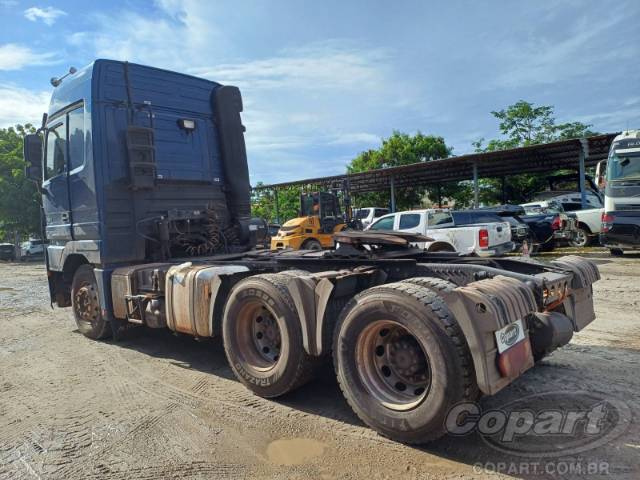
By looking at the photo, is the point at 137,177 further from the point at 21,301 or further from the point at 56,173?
the point at 21,301

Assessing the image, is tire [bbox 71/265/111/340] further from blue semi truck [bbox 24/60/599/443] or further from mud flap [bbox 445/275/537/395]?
mud flap [bbox 445/275/537/395]

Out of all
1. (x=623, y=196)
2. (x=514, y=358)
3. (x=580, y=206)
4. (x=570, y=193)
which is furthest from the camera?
(x=570, y=193)

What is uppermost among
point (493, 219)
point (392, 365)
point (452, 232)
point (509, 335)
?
point (493, 219)

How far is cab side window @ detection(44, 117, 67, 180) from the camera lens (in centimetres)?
676

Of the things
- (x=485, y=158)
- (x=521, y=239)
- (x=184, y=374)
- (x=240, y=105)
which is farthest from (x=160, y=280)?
(x=485, y=158)

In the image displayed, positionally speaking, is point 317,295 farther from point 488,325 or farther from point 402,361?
point 488,325

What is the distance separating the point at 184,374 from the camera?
5.08 m

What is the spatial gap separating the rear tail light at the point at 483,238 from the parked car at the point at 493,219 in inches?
54.1

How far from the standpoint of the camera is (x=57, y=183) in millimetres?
6895

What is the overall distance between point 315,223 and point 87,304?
11.9m

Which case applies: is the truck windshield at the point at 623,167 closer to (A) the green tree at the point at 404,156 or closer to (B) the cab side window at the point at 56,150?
(B) the cab side window at the point at 56,150

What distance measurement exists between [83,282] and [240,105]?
355 centimetres
